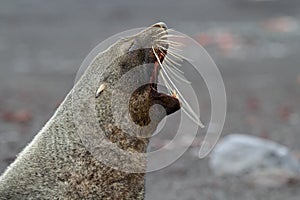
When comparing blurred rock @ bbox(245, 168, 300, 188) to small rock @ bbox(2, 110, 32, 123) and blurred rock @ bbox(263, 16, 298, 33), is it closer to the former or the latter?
small rock @ bbox(2, 110, 32, 123)

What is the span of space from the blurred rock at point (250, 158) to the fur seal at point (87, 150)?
447 centimetres

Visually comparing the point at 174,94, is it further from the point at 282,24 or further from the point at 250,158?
the point at 282,24

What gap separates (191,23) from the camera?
1939 cm

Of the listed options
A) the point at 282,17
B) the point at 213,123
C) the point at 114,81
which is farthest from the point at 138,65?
the point at 282,17

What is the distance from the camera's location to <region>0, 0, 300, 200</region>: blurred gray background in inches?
374

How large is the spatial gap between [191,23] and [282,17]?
249 centimetres

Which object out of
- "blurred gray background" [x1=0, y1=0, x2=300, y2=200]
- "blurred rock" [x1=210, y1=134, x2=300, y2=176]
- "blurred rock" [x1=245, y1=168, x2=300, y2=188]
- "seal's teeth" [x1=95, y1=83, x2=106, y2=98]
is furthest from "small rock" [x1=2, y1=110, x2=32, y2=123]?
"seal's teeth" [x1=95, y1=83, x2=106, y2=98]

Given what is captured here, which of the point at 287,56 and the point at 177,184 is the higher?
the point at 177,184

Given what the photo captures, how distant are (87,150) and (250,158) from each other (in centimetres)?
484

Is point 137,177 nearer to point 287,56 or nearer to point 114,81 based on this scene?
point 114,81

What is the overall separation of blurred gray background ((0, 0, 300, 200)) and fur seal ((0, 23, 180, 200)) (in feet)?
12.7

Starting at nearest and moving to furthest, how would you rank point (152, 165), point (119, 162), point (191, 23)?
point (119, 162) → point (152, 165) → point (191, 23)

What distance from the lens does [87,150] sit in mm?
4688

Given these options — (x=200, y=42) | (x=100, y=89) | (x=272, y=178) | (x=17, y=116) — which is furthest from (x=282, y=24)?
(x=100, y=89)
